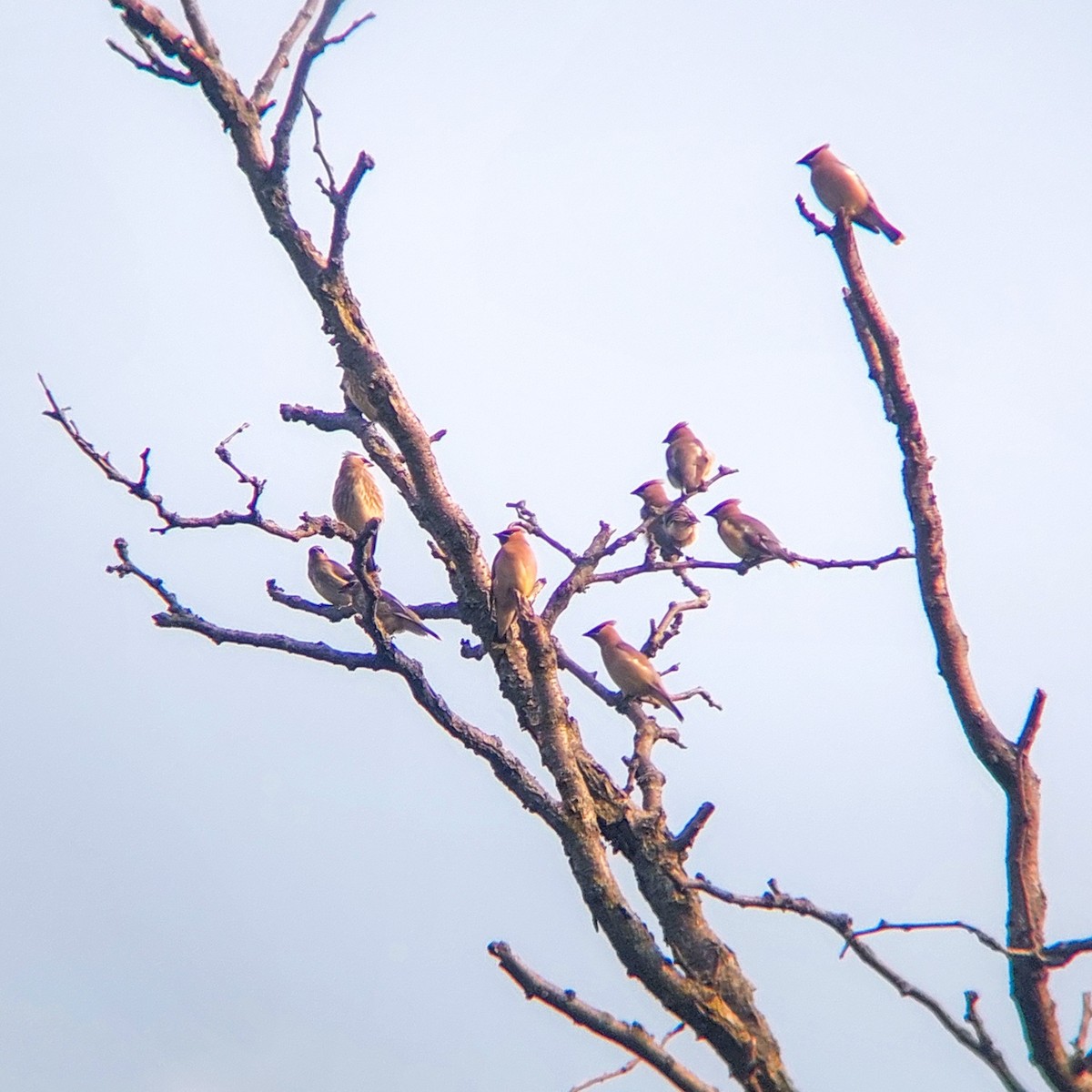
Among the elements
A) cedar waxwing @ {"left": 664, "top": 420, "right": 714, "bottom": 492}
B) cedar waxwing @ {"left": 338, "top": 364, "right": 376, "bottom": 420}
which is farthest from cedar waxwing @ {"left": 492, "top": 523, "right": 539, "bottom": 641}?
cedar waxwing @ {"left": 664, "top": 420, "right": 714, "bottom": 492}

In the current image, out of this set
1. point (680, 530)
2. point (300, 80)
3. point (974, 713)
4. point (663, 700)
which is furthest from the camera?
point (680, 530)

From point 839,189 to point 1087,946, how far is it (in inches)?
237

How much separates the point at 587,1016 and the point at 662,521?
4128mm

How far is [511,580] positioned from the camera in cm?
499

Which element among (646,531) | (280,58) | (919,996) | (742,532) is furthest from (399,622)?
(919,996)

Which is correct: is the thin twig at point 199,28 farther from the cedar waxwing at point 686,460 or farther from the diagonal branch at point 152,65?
the cedar waxwing at point 686,460

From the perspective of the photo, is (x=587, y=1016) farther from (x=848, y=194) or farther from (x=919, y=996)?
(x=848, y=194)

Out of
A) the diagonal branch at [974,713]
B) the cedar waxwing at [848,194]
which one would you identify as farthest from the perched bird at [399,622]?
the cedar waxwing at [848,194]

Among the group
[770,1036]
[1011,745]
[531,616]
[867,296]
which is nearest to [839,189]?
[867,296]

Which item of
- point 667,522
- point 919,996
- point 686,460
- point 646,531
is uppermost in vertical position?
point 686,460

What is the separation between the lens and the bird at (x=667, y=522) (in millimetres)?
7902

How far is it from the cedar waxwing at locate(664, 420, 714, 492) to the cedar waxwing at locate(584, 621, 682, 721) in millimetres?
1570

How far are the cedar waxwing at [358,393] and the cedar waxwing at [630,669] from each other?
1955 millimetres

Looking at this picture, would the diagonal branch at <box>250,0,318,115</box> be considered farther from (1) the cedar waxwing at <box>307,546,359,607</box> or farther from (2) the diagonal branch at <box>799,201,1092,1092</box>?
(1) the cedar waxwing at <box>307,546,359,607</box>
